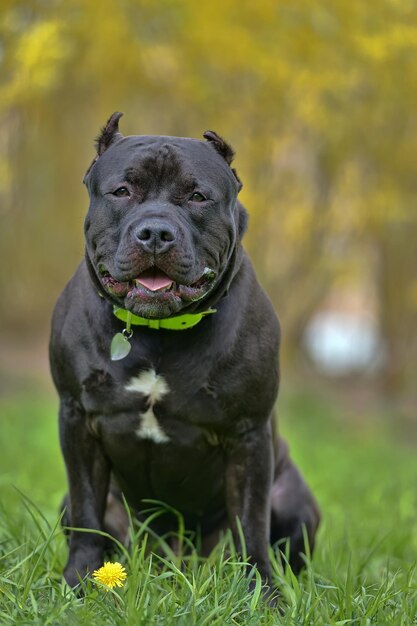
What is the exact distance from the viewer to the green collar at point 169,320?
127 inches

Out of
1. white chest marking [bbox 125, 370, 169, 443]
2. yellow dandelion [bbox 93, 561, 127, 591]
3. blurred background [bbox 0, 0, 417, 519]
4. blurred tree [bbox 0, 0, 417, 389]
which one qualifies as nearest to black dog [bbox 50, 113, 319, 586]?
white chest marking [bbox 125, 370, 169, 443]

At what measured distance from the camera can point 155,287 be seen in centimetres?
307

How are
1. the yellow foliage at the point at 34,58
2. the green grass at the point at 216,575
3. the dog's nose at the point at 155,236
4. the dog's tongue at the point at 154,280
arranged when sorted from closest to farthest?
the green grass at the point at 216,575 < the dog's nose at the point at 155,236 < the dog's tongue at the point at 154,280 < the yellow foliage at the point at 34,58

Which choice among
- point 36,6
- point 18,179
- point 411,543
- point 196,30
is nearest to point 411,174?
point 196,30

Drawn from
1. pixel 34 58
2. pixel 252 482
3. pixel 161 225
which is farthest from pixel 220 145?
pixel 34 58

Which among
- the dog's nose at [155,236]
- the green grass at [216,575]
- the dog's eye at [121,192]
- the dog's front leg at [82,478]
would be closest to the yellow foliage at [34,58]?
the green grass at [216,575]

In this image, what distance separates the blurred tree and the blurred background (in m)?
0.02

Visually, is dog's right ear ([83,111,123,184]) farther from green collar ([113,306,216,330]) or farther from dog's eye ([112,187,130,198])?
green collar ([113,306,216,330])

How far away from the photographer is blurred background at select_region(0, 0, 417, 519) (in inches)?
323

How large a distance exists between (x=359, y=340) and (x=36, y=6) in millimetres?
13003

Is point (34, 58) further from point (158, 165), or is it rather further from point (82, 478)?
point (82, 478)

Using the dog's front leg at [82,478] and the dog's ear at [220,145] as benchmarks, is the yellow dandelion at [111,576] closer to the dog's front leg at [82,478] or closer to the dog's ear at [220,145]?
the dog's front leg at [82,478]

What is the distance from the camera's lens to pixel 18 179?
952cm

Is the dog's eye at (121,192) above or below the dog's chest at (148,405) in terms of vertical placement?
above
